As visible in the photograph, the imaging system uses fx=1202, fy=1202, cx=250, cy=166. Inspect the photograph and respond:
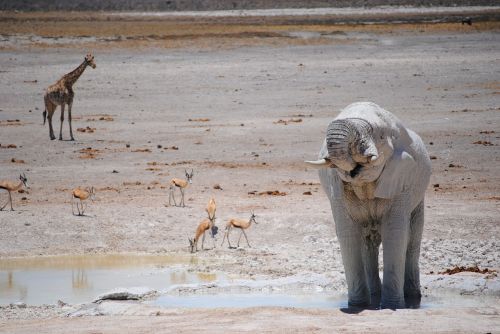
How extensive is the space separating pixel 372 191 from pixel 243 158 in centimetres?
1171

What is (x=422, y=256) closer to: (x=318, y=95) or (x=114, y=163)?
(x=114, y=163)

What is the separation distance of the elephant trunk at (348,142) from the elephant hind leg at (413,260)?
179cm

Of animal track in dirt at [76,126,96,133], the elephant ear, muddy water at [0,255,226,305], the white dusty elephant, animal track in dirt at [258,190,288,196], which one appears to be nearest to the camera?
the white dusty elephant

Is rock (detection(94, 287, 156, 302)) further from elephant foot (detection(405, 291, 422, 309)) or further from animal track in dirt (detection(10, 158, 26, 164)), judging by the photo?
animal track in dirt (detection(10, 158, 26, 164))

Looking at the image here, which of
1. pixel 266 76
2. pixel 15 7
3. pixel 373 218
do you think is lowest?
pixel 373 218

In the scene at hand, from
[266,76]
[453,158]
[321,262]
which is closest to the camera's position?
[321,262]

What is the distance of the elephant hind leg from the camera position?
39.1 ft

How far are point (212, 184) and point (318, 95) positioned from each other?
11.2 meters

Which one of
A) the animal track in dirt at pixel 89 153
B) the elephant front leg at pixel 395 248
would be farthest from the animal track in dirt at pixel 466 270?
the animal track in dirt at pixel 89 153

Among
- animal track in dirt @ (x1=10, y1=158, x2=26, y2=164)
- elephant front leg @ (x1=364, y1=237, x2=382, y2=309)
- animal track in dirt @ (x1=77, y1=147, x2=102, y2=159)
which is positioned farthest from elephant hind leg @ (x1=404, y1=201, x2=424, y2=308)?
animal track in dirt @ (x1=10, y1=158, x2=26, y2=164)

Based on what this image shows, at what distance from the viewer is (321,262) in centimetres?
1459

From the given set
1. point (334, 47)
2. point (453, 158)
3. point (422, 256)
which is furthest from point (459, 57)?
point (422, 256)

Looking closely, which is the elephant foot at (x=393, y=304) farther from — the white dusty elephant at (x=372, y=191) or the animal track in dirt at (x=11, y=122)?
the animal track in dirt at (x=11, y=122)

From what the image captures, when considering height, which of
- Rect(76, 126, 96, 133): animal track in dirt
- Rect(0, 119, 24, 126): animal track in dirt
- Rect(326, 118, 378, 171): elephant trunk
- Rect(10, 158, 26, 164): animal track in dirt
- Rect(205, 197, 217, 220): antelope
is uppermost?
Rect(0, 119, 24, 126): animal track in dirt
